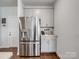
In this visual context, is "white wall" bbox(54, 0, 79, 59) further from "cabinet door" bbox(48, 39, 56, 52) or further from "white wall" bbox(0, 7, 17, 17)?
"white wall" bbox(0, 7, 17, 17)

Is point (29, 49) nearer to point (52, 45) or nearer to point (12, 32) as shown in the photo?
point (52, 45)

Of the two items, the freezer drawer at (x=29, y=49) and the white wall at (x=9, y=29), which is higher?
the white wall at (x=9, y=29)

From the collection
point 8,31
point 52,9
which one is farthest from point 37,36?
point 8,31

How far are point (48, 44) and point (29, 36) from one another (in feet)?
4.18

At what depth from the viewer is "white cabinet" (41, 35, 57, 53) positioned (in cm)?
658

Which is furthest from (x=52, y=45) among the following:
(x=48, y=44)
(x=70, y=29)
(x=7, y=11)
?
(x=7, y=11)

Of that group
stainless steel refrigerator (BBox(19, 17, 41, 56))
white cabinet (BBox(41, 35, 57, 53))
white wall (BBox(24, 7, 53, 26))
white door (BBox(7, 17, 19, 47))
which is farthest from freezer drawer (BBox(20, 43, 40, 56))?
white door (BBox(7, 17, 19, 47))

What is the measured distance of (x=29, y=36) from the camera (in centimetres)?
591

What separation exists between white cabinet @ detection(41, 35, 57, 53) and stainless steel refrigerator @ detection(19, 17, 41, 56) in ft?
2.46

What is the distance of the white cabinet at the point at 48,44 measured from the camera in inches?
259

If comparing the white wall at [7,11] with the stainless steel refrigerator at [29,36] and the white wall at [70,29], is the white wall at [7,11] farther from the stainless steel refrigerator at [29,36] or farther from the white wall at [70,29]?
the white wall at [70,29]

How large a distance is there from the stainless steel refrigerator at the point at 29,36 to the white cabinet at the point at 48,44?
748 millimetres

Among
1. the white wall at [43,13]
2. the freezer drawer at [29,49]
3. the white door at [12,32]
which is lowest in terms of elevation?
the freezer drawer at [29,49]

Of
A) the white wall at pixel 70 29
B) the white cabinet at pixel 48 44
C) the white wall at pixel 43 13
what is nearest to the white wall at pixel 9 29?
the white wall at pixel 43 13
